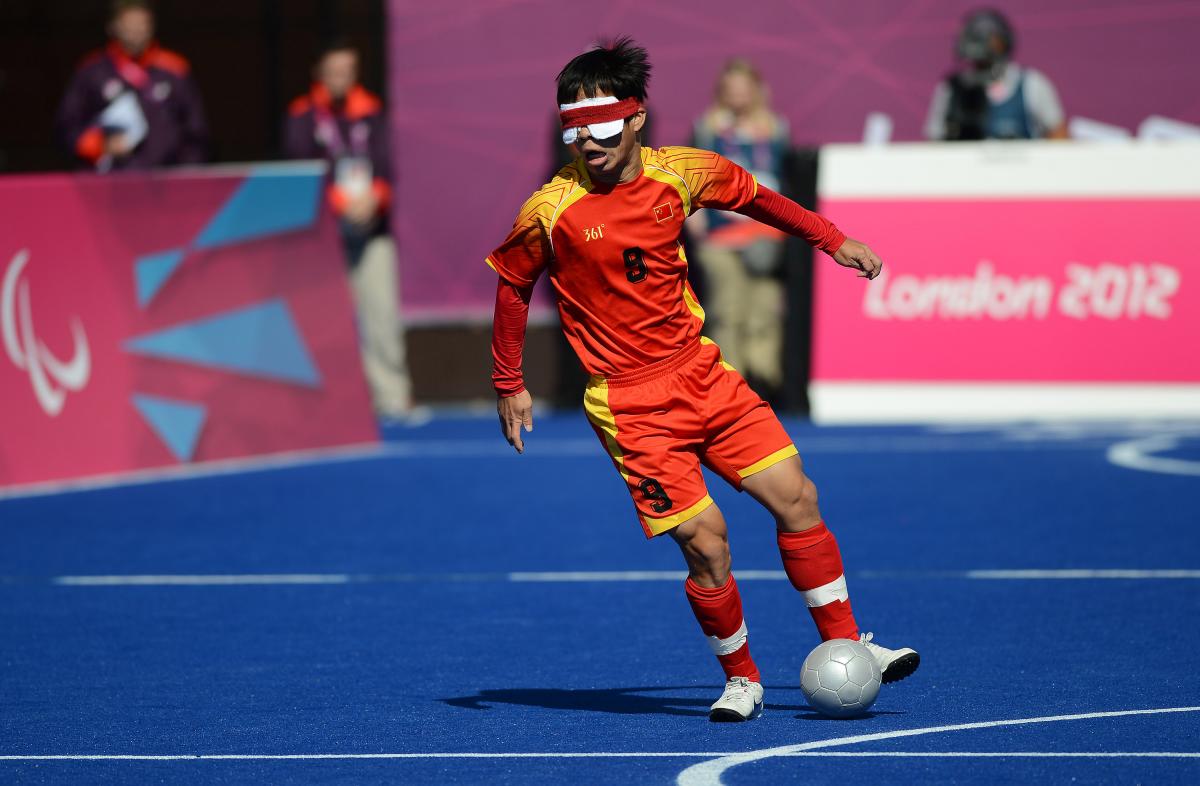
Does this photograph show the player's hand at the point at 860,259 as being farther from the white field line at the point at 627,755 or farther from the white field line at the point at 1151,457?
the white field line at the point at 1151,457

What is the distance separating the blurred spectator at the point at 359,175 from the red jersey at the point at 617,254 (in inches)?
346

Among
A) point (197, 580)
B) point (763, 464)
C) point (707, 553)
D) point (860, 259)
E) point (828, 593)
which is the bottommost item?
point (197, 580)

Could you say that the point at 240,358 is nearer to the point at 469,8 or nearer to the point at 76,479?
the point at 76,479

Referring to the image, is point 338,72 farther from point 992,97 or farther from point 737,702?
point 737,702

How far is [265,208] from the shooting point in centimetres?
1266

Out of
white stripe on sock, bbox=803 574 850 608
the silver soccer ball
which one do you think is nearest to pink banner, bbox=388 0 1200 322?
white stripe on sock, bbox=803 574 850 608

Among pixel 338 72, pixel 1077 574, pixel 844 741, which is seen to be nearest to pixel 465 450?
pixel 338 72

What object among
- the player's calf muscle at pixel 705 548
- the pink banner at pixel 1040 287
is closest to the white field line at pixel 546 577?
the player's calf muscle at pixel 705 548

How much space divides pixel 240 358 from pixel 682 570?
4302mm

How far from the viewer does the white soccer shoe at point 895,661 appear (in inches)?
240

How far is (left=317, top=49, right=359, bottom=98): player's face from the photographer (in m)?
14.7

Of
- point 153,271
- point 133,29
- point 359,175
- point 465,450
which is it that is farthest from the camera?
point 359,175

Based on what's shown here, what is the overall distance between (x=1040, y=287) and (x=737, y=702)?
8374 mm

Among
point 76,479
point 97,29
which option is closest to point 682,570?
point 76,479
